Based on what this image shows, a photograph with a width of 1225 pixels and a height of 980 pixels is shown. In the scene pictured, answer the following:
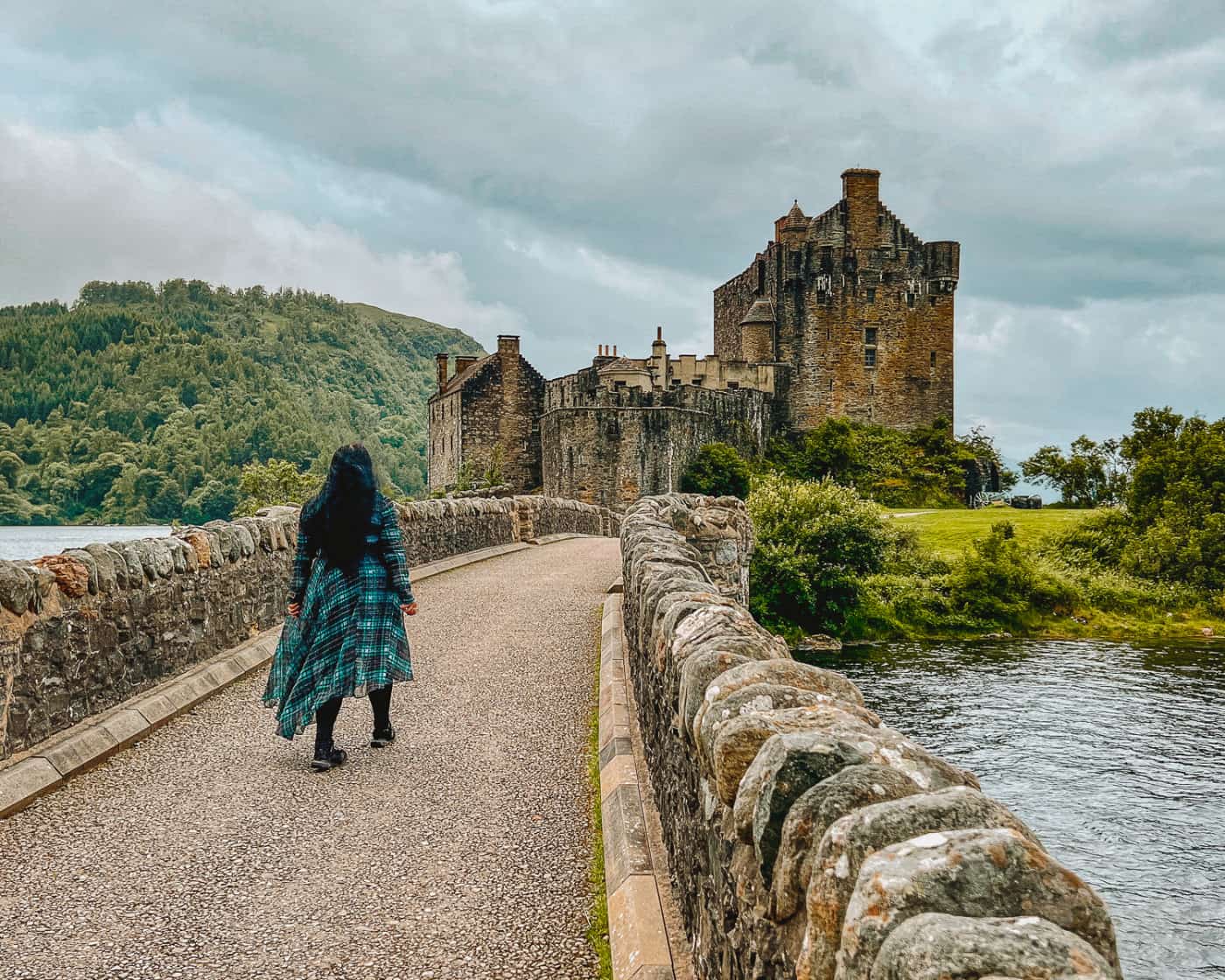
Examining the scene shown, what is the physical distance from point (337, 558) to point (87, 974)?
294 cm

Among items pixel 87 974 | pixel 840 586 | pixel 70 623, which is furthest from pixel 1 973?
pixel 840 586

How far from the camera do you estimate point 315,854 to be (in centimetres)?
479

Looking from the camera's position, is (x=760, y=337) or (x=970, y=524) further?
(x=760, y=337)

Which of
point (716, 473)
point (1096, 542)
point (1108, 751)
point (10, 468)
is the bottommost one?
point (1108, 751)

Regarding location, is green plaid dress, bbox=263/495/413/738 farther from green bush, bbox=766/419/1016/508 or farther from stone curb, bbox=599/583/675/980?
green bush, bbox=766/419/1016/508

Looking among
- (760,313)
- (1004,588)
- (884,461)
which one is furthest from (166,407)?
(1004,588)

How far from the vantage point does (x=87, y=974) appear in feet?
11.9

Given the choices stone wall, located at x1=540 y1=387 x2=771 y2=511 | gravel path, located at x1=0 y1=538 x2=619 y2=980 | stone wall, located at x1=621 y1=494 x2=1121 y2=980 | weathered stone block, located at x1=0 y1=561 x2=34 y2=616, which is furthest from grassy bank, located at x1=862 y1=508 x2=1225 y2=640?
stone wall, located at x1=621 y1=494 x2=1121 y2=980

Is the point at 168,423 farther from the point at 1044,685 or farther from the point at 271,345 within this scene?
the point at 1044,685

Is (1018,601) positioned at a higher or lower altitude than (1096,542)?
lower

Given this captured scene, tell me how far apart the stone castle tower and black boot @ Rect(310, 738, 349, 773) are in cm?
5652

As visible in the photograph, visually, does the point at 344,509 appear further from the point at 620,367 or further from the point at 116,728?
the point at 620,367

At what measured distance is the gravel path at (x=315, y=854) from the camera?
383cm

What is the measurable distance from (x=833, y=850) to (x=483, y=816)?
3.62 m
